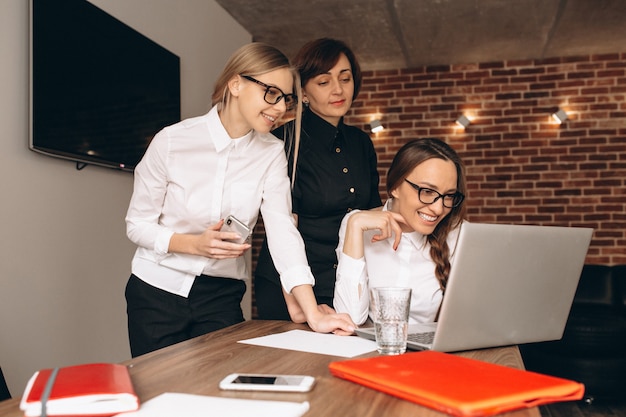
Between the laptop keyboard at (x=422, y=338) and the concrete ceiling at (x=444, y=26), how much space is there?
9.81 feet

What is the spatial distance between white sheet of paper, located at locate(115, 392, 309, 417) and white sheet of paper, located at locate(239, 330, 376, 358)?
A: 1.17ft

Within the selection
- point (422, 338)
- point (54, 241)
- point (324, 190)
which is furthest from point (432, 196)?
point (54, 241)

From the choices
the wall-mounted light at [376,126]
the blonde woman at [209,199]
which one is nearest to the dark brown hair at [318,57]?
the blonde woman at [209,199]

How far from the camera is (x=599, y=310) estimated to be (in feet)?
13.0

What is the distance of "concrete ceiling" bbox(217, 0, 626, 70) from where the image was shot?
12.7 ft

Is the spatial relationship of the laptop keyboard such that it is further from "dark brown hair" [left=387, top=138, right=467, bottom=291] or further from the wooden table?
"dark brown hair" [left=387, top=138, right=467, bottom=291]

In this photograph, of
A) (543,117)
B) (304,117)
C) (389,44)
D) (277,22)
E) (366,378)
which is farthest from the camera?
(543,117)

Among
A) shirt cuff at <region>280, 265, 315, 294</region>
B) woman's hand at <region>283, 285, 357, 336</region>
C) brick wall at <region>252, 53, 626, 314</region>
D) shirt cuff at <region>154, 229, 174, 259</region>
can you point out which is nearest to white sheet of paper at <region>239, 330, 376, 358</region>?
woman's hand at <region>283, 285, 357, 336</region>

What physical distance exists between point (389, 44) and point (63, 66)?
115 inches

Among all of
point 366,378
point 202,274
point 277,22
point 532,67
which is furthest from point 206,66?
point 366,378

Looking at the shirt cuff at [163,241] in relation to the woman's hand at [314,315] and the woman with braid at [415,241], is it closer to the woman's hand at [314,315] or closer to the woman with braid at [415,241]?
the woman's hand at [314,315]

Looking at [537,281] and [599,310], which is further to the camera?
[599,310]

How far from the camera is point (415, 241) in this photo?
1817mm

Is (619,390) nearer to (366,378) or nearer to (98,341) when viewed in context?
(98,341)
